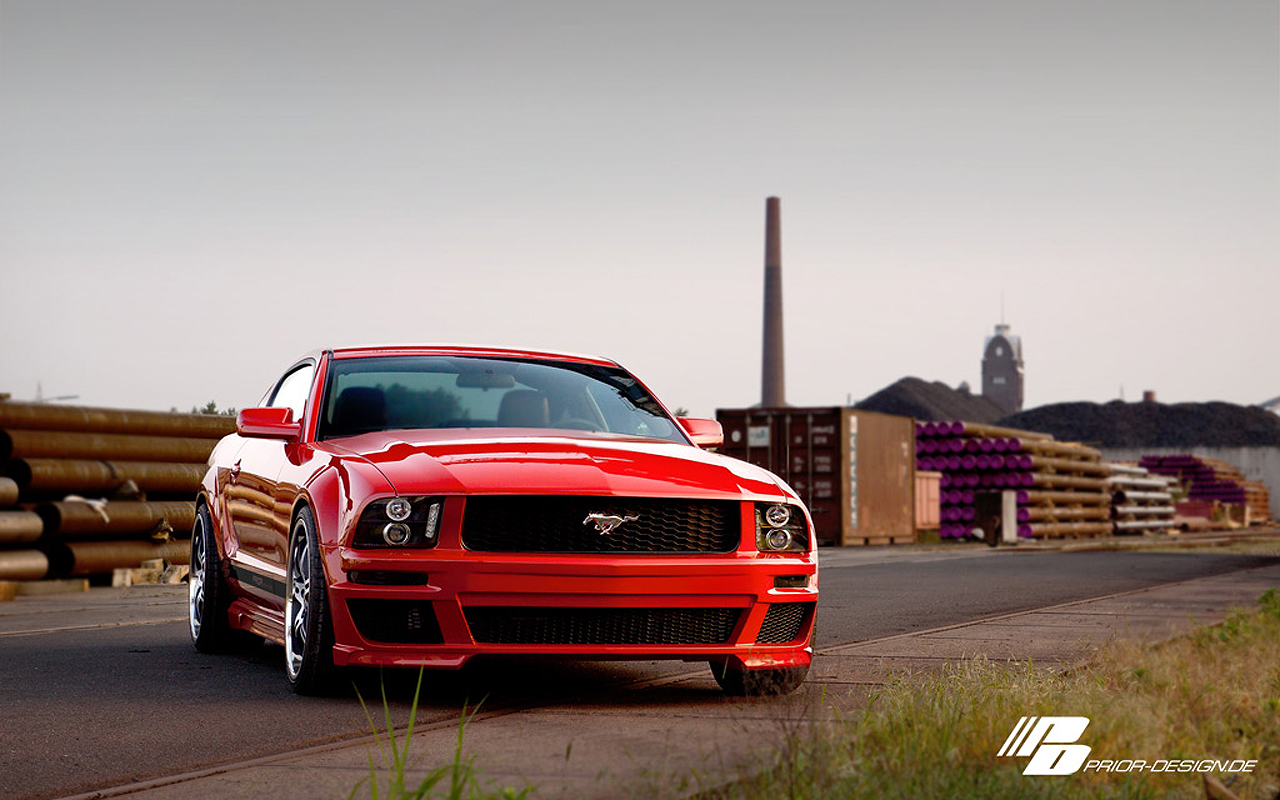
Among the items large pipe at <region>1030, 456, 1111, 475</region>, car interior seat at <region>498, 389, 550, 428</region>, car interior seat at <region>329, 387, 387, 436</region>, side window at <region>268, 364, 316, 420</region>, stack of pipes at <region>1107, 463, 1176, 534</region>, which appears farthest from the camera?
stack of pipes at <region>1107, 463, 1176, 534</region>

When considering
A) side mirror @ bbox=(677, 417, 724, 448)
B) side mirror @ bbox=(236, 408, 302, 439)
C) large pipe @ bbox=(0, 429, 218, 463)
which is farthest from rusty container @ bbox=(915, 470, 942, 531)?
side mirror @ bbox=(236, 408, 302, 439)

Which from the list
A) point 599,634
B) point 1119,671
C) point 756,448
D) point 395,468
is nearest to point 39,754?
point 395,468

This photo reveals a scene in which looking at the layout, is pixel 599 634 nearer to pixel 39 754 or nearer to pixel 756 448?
pixel 39 754

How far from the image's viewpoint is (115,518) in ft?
51.2

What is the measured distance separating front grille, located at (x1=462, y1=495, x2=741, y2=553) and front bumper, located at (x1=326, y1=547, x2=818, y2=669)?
0.24ft

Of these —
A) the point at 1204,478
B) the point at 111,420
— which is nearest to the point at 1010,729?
the point at 111,420

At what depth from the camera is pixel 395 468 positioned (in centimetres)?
612

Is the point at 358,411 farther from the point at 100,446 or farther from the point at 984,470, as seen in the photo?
the point at 984,470

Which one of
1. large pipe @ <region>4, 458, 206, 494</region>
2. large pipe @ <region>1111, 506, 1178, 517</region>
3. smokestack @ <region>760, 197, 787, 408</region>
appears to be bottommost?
large pipe @ <region>1111, 506, 1178, 517</region>

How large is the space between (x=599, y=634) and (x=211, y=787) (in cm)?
176

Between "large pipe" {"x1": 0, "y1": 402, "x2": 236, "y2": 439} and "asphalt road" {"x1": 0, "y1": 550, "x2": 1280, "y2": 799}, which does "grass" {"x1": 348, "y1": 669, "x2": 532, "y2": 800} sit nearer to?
"asphalt road" {"x1": 0, "y1": 550, "x2": 1280, "y2": 799}

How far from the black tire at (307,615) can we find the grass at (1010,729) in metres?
2.17

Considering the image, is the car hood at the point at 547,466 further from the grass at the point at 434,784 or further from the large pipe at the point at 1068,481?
the large pipe at the point at 1068,481

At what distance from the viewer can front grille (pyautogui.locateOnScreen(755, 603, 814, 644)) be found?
20.5 feet
